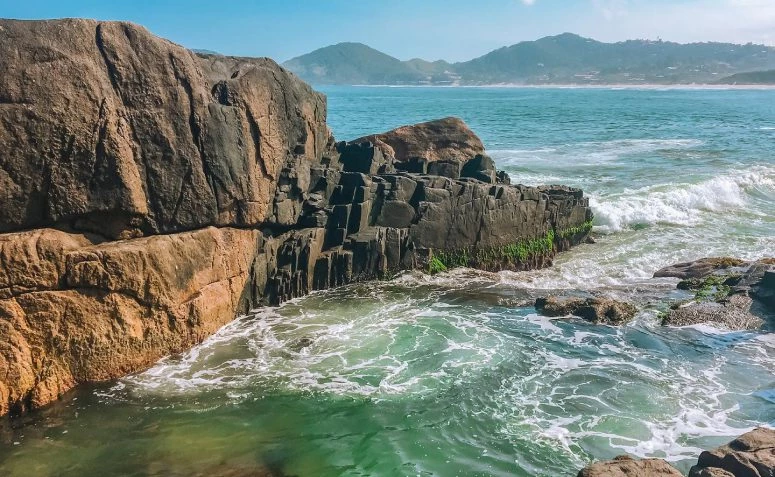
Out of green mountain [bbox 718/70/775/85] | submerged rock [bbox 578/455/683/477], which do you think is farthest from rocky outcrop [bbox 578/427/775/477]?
green mountain [bbox 718/70/775/85]

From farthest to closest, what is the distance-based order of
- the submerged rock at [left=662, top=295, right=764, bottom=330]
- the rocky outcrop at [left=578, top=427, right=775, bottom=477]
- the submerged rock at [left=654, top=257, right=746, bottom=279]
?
the submerged rock at [left=654, top=257, right=746, bottom=279] → the submerged rock at [left=662, top=295, right=764, bottom=330] → the rocky outcrop at [left=578, top=427, right=775, bottom=477]

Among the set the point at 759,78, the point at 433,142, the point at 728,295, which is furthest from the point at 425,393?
the point at 759,78

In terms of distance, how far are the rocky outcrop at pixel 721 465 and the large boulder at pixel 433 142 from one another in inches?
756

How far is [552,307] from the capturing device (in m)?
16.2

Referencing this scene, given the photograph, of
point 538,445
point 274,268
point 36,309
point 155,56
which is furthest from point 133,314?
point 538,445

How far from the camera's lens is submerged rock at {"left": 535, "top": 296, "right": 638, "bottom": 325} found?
15766mm

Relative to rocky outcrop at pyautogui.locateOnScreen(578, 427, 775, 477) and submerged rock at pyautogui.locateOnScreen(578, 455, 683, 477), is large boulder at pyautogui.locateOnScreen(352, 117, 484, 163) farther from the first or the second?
submerged rock at pyautogui.locateOnScreen(578, 455, 683, 477)

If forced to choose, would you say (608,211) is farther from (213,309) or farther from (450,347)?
(213,309)

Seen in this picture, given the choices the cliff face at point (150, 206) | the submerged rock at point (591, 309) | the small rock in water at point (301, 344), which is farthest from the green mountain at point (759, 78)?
the small rock in water at point (301, 344)

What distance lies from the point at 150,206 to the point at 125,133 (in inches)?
61.5

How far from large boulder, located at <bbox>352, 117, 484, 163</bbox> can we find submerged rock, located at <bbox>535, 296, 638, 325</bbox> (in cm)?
1128

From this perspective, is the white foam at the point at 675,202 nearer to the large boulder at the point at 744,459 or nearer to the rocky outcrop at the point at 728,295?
the rocky outcrop at the point at 728,295

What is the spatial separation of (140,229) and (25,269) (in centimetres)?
247

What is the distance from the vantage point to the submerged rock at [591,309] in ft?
51.7
